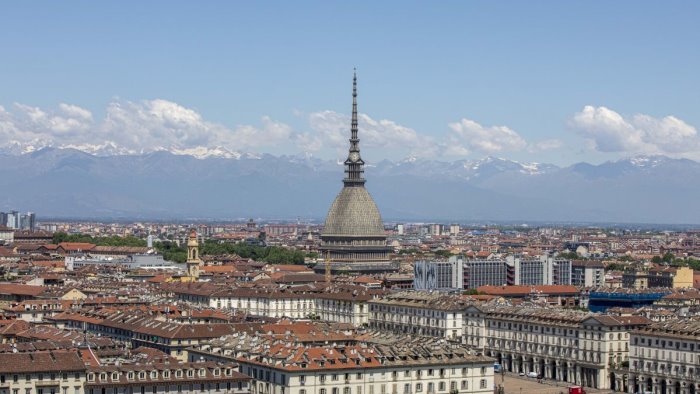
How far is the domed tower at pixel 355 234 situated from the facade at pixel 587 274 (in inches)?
867

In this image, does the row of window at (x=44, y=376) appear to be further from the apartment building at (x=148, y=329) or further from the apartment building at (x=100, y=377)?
the apartment building at (x=148, y=329)

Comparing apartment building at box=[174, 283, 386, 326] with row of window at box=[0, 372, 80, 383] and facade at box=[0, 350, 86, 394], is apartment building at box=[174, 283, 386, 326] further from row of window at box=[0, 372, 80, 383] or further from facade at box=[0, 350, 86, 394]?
row of window at box=[0, 372, 80, 383]

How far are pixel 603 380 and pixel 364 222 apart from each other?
86616mm

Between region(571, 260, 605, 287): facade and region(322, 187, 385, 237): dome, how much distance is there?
23.6 meters

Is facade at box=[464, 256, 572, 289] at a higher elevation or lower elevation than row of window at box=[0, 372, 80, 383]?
higher

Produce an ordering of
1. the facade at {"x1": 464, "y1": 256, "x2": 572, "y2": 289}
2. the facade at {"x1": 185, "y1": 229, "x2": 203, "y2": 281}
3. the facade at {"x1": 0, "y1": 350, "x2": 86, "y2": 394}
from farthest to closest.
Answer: the facade at {"x1": 464, "y1": 256, "x2": 572, "y2": 289} < the facade at {"x1": 185, "y1": 229, "x2": 203, "y2": 281} < the facade at {"x1": 0, "y1": 350, "x2": 86, "y2": 394}

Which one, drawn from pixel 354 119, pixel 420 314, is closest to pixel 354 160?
pixel 354 119

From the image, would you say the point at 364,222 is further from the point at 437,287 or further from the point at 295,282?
the point at 295,282

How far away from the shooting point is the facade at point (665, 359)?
80625 millimetres

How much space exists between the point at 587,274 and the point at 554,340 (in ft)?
272

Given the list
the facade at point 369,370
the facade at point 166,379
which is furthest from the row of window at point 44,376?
the facade at point 369,370

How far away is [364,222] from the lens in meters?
173

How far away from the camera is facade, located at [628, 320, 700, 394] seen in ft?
265

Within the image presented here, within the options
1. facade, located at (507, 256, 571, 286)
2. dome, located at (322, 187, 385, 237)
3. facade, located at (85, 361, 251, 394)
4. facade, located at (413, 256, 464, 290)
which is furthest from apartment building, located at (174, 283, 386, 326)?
facade, located at (85, 361, 251, 394)
